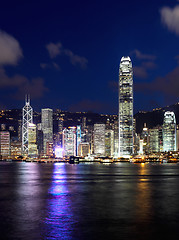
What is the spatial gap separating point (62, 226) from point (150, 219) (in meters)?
6.61

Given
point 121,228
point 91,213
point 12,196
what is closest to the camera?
point 121,228

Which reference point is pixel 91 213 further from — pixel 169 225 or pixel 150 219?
pixel 169 225

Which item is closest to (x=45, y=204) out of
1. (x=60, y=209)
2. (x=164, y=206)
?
(x=60, y=209)

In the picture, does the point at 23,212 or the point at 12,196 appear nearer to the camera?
the point at 23,212

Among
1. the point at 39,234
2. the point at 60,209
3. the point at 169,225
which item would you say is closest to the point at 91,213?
the point at 60,209

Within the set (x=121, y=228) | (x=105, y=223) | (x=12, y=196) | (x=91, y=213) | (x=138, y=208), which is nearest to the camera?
(x=121, y=228)

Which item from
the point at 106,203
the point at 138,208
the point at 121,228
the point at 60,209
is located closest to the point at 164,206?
the point at 138,208

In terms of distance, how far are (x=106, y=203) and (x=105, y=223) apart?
1174 centimetres

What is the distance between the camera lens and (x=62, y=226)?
24.5 m

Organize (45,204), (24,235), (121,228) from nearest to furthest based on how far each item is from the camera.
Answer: (24,235) < (121,228) < (45,204)

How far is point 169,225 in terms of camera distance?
25.3 meters

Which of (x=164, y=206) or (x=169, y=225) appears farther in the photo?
(x=164, y=206)

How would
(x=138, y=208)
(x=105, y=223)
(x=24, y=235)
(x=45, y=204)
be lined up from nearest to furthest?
(x=24, y=235)
(x=105, y=223)
(x=138, y=208)
(x=45, y=204)

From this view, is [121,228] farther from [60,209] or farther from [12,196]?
[12,196]
